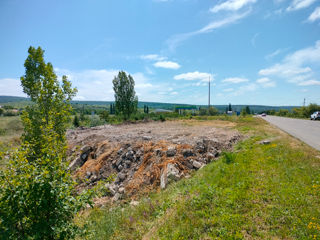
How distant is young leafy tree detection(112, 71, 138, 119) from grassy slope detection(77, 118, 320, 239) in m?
32.3

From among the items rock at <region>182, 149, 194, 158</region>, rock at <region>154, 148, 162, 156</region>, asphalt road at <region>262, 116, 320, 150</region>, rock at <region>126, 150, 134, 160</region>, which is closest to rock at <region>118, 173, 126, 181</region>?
rock at <region>126, 150, 134, 160</region>

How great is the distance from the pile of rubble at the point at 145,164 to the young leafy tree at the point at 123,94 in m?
25.5

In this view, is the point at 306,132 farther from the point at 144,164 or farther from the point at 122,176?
the point at 122,176

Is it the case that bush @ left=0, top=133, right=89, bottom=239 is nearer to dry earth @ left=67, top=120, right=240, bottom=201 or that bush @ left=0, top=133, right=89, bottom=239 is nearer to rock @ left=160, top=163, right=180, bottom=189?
dry earth @ left=67, top=120, right=240, bottom=201

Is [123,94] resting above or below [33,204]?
above

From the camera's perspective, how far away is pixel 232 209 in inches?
163

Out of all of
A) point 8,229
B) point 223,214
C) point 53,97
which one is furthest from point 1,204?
point 223,214

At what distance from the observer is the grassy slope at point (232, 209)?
351 cm

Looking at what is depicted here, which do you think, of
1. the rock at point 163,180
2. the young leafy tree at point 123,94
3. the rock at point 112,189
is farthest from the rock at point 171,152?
the young leafy tree at point 123,94

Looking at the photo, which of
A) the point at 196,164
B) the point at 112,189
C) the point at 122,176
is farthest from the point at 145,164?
the point at 196,164

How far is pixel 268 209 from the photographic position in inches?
156

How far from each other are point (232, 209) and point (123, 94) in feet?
115

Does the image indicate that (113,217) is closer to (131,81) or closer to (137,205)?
(137,205)

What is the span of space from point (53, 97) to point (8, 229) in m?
3.50
